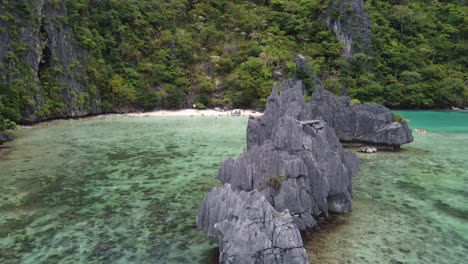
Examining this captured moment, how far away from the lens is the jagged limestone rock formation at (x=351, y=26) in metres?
81.1

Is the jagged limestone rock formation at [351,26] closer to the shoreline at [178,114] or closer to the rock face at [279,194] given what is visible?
the shoreline at [178,114]

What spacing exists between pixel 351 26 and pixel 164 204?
251 feet

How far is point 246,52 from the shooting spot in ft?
247

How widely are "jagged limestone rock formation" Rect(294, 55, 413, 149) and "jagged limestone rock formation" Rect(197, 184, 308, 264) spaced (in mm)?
21235

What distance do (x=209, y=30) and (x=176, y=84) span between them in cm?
1807

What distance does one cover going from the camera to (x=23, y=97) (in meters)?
45.0

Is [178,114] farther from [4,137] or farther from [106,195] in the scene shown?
[106,195]

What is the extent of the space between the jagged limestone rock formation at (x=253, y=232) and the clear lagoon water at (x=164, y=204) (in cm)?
188

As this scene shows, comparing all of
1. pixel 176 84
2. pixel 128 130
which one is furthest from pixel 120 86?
pixel 128 130

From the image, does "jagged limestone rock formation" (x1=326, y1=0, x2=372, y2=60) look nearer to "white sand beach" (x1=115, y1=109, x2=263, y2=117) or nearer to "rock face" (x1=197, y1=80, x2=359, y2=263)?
"white sand beach" (x1=115, y1=109, x2=263, y2=117)

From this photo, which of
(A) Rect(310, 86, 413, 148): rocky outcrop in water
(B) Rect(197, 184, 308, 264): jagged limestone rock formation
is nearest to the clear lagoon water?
(A) Rect(310, 86, 413, 148): rocky outcrop in water

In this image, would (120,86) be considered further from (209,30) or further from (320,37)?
(320,37)

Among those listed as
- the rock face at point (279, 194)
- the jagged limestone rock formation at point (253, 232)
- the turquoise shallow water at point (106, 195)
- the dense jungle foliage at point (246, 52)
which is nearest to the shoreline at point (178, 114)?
the dense jungle foliage at point (246, 52)

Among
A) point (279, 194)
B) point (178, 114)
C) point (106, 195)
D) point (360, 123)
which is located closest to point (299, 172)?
point (279, 194)
